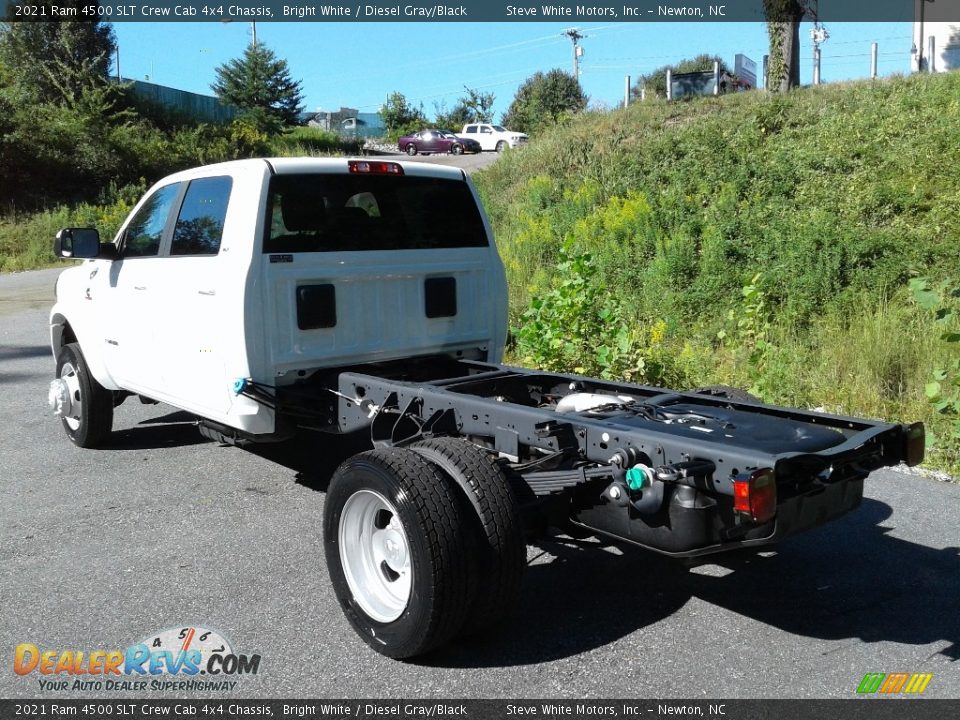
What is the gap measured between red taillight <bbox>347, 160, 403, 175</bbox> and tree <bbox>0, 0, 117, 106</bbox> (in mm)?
36532

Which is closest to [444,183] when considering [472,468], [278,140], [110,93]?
[472,468]

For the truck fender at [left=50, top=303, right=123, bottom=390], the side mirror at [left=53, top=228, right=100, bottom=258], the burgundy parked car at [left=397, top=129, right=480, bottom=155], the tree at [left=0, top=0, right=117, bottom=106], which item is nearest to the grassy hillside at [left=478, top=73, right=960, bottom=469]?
the truck fender at [left=50, top=303, right=123, bottom=390]

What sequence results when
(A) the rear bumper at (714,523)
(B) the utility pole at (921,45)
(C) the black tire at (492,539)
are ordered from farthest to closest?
(B) the utility pole at (921,45) < (C) the black tire at (492,539) < (A) the rear bumper at (714,523)

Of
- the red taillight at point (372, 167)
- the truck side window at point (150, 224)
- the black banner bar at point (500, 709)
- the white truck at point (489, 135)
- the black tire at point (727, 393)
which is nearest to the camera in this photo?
the black banner bar at point (500, 709)

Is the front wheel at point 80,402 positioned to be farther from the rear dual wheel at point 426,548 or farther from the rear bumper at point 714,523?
the rear bumper at point 714,523

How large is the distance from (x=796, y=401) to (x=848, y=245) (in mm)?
3837

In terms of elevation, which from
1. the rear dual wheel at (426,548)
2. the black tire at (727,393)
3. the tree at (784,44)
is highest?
the tree at (784,44)

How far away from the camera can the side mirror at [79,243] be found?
6531 mm

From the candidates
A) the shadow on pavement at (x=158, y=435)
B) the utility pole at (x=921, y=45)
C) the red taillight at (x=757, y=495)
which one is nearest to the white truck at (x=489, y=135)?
the utility pole at (x=921, y=45)

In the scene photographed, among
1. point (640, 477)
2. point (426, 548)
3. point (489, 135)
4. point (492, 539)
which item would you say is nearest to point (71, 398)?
point (426, 548)

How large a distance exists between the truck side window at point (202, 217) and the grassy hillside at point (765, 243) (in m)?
3.38

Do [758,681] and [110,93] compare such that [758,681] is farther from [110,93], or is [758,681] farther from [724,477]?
[110,93]

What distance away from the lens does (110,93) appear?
38.9 metres

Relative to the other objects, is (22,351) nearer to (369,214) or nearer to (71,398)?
(71,398)
